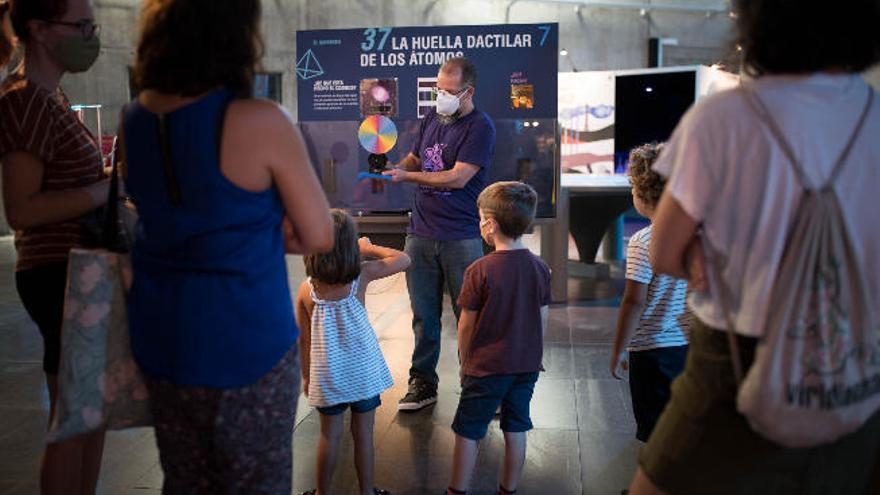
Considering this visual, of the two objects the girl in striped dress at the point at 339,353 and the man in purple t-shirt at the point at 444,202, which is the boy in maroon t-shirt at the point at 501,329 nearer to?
the girl in striped dress at the point at 339,353

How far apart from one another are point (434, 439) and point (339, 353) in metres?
1.10

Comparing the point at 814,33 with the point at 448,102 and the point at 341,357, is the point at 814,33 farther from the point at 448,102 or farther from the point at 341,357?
the point at 448,102

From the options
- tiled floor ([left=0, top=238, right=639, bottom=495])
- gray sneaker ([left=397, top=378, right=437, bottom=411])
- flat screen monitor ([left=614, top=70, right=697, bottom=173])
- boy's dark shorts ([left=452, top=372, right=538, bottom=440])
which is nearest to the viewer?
boy's dark shorts ([left=452, top=372, right=538, bottom=440])

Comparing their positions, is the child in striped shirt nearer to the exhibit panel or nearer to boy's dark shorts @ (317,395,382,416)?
boy's dark shorts @ (317,395,382,416)

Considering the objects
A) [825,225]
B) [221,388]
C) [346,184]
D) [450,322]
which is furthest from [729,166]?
[450,322]

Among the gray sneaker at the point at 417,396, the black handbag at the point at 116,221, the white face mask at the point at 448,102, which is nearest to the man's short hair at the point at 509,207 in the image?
the white face mask at the point at 448,102

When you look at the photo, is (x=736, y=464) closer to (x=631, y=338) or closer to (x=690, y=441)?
(x=690, y=441)

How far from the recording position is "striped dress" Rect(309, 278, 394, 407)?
2.79m

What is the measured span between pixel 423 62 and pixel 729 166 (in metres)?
4.34

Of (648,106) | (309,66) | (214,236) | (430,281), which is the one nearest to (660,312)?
Answer: (430,281)

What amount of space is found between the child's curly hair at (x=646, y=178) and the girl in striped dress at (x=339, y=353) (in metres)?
1.01

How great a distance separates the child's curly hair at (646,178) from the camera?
274 cm

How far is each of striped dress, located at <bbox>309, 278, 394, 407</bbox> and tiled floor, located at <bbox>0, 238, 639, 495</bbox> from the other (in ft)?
1.88

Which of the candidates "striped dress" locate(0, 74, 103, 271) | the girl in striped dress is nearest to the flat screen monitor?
the girl in striped dress
